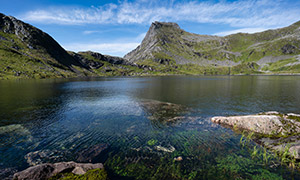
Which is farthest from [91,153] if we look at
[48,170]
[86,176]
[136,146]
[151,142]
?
[151,142]

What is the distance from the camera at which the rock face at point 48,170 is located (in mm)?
12311

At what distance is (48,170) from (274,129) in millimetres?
34068

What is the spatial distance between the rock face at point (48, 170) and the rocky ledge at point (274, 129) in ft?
80.8

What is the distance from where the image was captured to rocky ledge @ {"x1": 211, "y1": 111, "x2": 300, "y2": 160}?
1975cm

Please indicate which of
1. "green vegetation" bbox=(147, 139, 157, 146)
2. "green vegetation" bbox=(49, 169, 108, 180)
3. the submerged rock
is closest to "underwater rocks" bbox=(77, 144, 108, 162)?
"green vegetation" bbox=(49, 169, 108, 180)

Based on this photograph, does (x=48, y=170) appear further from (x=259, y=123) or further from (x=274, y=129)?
(x=274, y=129)

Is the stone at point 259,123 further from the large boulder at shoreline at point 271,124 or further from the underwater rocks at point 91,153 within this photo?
the underwater rocks at point 91,153

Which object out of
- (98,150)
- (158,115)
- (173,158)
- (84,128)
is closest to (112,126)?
(84,128)

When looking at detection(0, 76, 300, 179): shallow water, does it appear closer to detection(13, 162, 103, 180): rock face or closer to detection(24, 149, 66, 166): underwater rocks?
detection(24, 149, 66, 166): underwater rocks

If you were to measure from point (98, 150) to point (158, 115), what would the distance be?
20.2 meters

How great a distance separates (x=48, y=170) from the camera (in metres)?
13.1

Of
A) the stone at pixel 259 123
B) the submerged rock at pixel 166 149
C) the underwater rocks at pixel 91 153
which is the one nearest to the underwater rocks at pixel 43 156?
the underwater rocks at pixel 91 153

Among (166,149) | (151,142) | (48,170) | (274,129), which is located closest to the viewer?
(48,170)

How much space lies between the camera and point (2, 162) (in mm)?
16734
